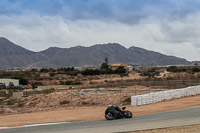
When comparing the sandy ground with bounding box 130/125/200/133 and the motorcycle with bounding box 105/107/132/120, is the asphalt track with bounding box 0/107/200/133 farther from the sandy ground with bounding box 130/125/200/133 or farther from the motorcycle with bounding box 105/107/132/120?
the sandy ground with bounding box 130/125/200/133

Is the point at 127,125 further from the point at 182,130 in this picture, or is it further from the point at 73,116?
the point at 73,116

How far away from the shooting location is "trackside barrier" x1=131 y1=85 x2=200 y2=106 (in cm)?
3043

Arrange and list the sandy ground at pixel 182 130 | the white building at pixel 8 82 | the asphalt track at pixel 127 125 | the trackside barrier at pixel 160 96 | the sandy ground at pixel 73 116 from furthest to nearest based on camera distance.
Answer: the white building at pixel 8 82 → the trackside barrier at pixel 160 96 → the sandy ground at pixel 73 116 → the asphalt track at pixel 127 125 → the sandy ground at pixel 182 130

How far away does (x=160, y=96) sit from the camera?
32906 mm

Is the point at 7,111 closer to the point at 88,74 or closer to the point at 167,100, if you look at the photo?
the point at 167,100

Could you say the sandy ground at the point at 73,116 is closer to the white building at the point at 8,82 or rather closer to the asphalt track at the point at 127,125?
the asphalt track at the point at 127,125

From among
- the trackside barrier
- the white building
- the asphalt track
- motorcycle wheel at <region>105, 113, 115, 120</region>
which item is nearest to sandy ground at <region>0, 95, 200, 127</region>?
the trackside barrier

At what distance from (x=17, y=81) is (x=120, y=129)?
6781cm

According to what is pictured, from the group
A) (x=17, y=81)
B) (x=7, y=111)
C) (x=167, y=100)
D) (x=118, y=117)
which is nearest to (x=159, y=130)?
(x=118, y=117)

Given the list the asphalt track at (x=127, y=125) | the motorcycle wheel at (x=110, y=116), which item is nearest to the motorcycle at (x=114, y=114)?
the motorcycle wheel at (x=110, y=116)

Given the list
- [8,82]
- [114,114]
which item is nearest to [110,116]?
[114,114]

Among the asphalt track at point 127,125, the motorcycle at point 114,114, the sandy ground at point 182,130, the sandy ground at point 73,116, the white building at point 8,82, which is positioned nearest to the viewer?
the sandy ground at point 182,130

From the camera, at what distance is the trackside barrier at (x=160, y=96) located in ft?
99.8

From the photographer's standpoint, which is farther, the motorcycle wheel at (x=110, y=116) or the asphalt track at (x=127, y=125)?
the motorcycle wheel at (x=110, y=116)
